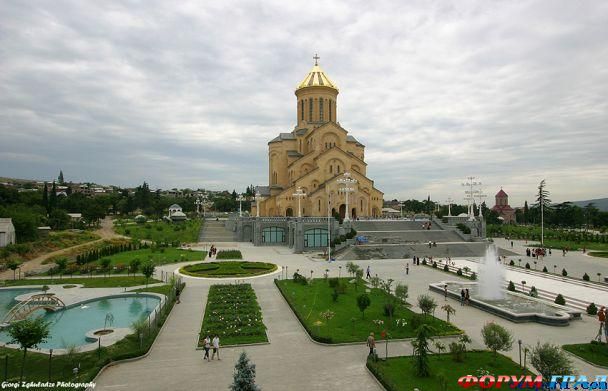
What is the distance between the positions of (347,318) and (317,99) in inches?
1722

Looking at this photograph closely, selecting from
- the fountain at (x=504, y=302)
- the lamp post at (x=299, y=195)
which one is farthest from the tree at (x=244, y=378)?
the lamp post at (x=299, y=195)

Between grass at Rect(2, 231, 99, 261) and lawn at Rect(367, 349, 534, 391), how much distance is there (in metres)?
A: 36.1

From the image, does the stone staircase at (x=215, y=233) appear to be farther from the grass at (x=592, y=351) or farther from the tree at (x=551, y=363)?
the tree at (x=551, y=363)

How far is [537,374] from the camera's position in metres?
11.9

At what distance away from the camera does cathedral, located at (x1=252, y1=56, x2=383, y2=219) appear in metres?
50.8

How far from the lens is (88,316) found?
62.6 feet

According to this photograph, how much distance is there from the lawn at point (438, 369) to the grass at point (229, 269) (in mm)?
17427

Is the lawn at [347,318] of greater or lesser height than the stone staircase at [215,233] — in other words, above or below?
below

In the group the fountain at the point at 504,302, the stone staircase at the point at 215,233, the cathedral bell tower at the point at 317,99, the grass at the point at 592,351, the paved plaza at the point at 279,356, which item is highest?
the cathedral bell tower at the point at 317,99

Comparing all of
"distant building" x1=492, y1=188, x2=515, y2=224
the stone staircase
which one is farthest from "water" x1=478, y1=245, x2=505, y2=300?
"distant building" x1=492, y1=188, x2=515, y2=224

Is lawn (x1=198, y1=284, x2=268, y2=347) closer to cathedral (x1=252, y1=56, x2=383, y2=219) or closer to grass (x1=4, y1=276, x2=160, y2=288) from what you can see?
grass (x1=4, y1=276, x2=160, y2=288)

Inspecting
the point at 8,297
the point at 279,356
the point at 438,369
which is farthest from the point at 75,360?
the point at 8,297

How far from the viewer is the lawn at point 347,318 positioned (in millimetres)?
15469

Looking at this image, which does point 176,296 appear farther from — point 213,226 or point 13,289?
point 213,226
